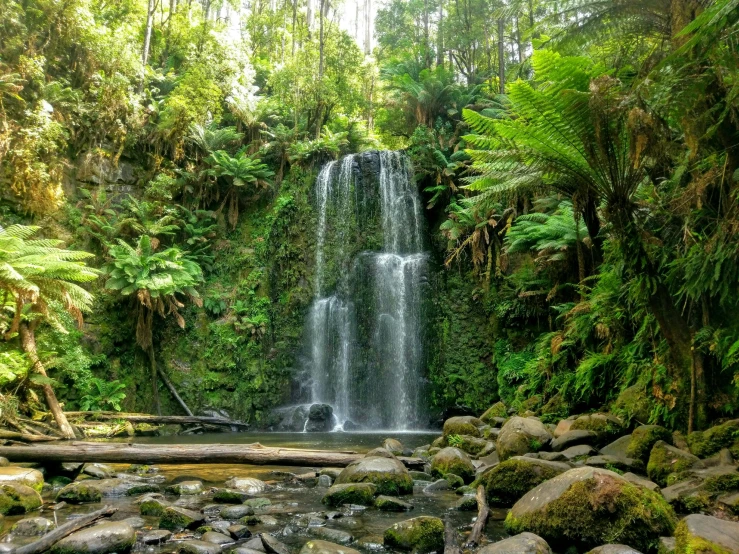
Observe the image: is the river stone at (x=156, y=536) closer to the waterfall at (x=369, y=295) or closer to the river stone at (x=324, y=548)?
the river stone at (x=324, y=548)

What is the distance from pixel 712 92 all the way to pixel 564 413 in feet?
15.6

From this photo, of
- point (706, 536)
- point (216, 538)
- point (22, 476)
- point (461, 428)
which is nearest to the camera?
point (706, 536)

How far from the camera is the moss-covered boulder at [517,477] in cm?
466

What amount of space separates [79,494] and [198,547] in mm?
2153

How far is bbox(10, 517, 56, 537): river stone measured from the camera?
376 centimetres

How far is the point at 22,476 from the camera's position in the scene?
16.0 ft

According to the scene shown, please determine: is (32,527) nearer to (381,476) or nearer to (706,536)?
(381,476)

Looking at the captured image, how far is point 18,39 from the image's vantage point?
42.3ft

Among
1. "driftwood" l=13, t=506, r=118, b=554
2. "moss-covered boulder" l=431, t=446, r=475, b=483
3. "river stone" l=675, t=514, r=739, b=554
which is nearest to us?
"river stone" l=675, t=514, r=739, b=554

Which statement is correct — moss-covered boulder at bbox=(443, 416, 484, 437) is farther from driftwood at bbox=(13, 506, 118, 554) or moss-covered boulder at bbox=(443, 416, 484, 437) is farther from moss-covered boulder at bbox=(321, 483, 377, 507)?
driftwood at bbox=(13, 506, 118, 554)

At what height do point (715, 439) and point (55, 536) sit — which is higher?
point (715, 439)

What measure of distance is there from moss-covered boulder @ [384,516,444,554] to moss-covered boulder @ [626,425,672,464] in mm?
2618

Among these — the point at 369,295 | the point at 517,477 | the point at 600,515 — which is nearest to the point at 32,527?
the point at 517,477

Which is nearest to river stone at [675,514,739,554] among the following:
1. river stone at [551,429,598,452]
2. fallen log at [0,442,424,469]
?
river stone at [551,429,598,452]
